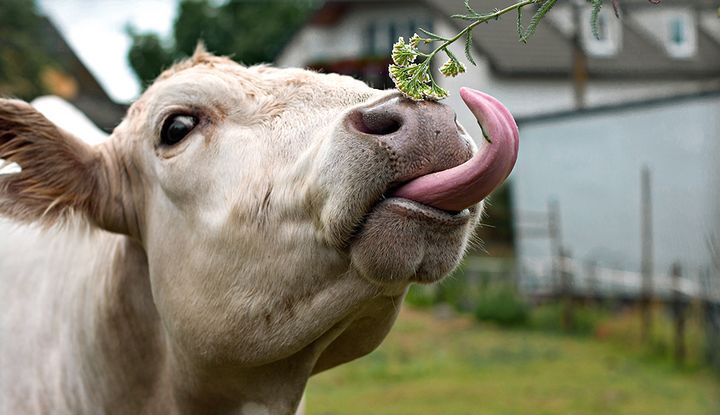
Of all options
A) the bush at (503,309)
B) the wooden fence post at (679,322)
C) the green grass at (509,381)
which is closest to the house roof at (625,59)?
the bush at (503,309)

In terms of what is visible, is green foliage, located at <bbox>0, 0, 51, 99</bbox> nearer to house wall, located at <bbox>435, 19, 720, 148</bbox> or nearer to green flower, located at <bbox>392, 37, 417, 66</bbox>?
house wall, located at <bbox>435, 19, 720, 148</bbox>

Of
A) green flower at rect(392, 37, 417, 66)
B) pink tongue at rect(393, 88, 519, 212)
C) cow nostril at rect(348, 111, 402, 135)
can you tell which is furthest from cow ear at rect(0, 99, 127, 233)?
green flower at rect(392, 37, 417, 66)

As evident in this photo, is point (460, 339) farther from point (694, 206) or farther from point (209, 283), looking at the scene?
point (209, 283)

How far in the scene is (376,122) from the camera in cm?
216

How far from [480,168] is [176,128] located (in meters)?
1.08

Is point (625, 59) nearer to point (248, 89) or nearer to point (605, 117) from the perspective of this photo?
point (605, 117)

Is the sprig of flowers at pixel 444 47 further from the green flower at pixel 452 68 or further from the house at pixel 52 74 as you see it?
the house at pixel 52 74

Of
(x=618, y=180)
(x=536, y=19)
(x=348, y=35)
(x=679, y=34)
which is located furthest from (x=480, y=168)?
(x=348, y=35)

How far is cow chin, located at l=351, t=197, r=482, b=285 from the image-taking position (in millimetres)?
2125

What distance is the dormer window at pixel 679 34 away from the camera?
19.6 metres

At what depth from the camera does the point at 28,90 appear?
19156 mm

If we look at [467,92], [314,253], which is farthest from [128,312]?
[467,92]

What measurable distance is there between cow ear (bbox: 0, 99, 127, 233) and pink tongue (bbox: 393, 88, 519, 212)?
4.29ft

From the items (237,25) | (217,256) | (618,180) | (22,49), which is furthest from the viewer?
(237,25)
